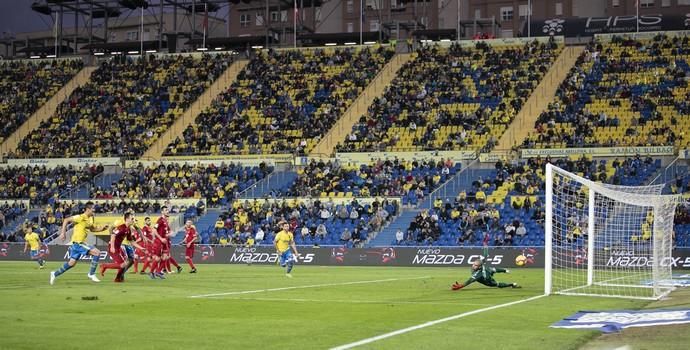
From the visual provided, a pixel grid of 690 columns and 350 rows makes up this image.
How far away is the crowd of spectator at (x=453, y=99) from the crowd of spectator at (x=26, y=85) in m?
27.3

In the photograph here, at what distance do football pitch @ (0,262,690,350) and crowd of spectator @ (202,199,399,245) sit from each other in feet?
77.3

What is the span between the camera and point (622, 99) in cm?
5894

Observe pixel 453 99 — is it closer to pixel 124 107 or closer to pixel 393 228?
pixel 393 228

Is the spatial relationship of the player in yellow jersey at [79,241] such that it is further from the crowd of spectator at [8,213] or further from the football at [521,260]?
the crowd of spectator at [8,213]

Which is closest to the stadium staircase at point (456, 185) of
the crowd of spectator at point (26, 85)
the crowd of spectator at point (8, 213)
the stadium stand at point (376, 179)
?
the stadium stand at point (376, 179)

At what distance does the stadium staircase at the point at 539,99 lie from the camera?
2287 inches

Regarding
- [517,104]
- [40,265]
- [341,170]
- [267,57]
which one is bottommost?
[40,265]

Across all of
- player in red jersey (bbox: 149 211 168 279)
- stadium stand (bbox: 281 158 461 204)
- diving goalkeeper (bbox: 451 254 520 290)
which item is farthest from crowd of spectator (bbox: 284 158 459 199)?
diving goalkeeper (bbox: 451 254 520 290)

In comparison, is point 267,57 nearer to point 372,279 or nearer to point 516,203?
point 516,203

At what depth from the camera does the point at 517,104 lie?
60531 mm

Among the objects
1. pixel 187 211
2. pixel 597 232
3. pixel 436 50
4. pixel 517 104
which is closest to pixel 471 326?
pixel 597 232

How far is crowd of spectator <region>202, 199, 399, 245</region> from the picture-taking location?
4984 cm

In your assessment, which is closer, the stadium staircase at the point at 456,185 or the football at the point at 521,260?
the football at the point at 521,260

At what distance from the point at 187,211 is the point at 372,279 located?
27.7 m
